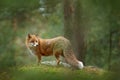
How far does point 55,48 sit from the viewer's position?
4.65 metres

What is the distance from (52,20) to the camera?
9.29m

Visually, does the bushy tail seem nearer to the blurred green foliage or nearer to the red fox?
the red fox

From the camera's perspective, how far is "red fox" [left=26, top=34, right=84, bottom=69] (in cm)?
442

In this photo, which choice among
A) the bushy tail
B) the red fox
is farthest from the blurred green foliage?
the bushy tail

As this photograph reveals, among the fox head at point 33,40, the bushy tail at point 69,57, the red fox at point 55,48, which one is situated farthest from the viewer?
the fox head at point 33,40

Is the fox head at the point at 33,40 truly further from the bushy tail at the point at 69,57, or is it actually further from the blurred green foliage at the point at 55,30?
the bushy tail at the point at 69,57

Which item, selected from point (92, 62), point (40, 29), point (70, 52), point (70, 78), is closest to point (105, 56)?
point (92, 62)

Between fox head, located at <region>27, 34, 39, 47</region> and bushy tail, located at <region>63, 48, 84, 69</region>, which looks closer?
bushy tail, located at <region>63, 48, 84, 69</region>

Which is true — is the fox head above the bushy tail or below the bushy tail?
above

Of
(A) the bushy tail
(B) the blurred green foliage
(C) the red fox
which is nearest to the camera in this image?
(B) the blurred green foliage

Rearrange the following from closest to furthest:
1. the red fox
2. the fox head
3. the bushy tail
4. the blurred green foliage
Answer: the blurred green foliage < the red fox < the bushy tail < the fox head

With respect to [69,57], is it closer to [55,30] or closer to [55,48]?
[55,48]

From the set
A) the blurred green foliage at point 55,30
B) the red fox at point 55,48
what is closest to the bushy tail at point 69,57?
the red fox at point 55,48

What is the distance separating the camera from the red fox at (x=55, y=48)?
4.42m
